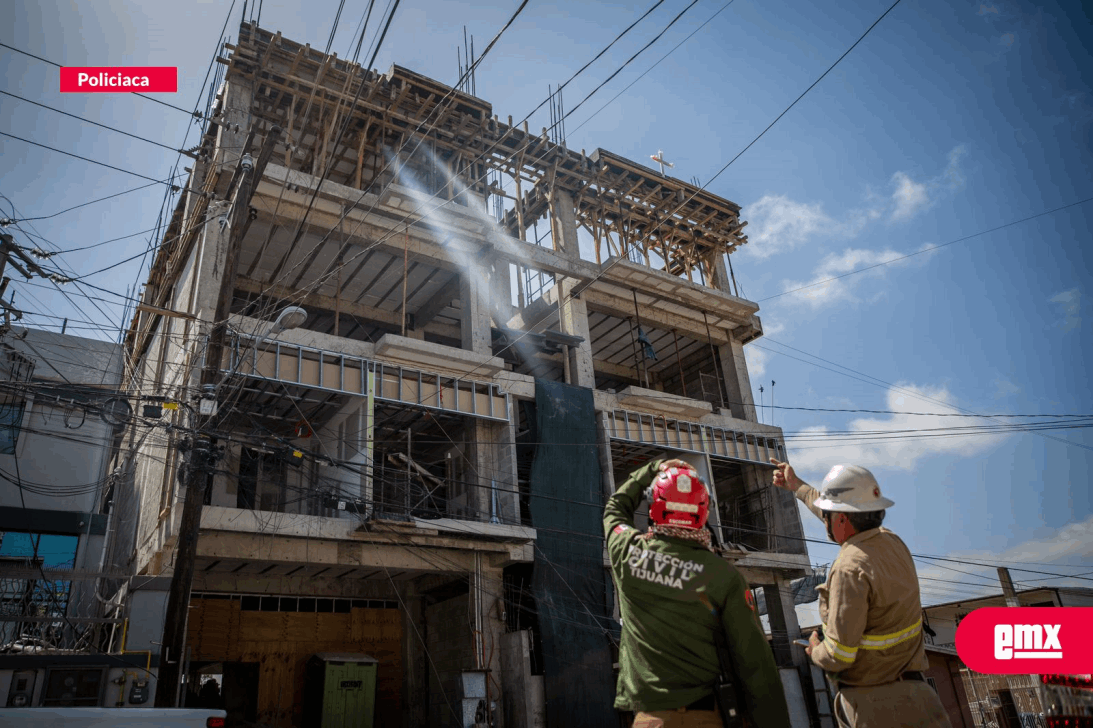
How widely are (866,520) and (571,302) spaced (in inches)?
929

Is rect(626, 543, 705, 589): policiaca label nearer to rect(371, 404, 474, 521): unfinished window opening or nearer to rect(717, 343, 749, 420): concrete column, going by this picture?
rect(371, 404, 474, 521): unfinished window opening

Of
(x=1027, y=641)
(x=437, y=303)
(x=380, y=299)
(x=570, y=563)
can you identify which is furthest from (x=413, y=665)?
(x=1027, y=641)

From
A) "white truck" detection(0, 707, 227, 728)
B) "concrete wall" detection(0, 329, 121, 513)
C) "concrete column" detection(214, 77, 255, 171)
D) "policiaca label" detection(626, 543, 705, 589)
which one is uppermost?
"concrete column" detection(214, 77, 255, 171)

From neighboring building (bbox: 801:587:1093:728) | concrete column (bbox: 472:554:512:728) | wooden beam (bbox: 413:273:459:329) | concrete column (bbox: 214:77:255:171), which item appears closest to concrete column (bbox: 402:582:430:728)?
concrete column (bbox: 472:554:512:728)

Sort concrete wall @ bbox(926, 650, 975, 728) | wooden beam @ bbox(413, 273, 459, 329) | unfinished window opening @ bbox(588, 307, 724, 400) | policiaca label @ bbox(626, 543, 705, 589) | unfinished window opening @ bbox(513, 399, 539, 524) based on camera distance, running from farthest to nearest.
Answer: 1. unfinished window opening @ bbox(588, 307, 724, 400)
2. wooden beam @ bbox(413, 273, 459, 329)
3. unfinished window opening @ bbox(513, 399, 539, 524)
4. concrete wall @ bbox(926, 650, 975, 728)
5. policiaca label @ bbox(626, 543, 705, 589)

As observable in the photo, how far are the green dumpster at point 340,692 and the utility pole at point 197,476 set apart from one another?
313 inches

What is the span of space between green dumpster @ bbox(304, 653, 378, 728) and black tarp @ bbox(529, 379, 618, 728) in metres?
5.56

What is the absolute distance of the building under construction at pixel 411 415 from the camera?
19.0 metres

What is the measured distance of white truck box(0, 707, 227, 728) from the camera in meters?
5.10

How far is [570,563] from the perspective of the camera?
69.4 ft

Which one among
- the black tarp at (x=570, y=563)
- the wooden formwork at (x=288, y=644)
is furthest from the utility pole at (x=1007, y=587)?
the wooden formwork at (x=288, y=644)

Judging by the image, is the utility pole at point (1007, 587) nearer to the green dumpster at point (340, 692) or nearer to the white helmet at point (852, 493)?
the green dumpster at point (340, 692)

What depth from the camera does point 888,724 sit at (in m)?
3.13

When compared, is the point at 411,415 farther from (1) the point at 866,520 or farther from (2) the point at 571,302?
(1) the point at 866,520
